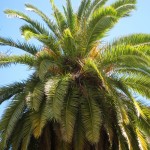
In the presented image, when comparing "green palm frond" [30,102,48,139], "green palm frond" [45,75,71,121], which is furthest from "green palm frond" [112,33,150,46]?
"green palm frond" [30,102,48,139]

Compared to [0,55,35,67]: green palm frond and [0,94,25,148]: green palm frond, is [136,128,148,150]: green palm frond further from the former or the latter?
[0,55,35,67]: green palm frond

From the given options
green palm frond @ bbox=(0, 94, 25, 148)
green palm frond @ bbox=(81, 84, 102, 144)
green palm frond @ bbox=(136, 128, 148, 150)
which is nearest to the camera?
green palm frond @ bbox=(81, 84, 102, 144)

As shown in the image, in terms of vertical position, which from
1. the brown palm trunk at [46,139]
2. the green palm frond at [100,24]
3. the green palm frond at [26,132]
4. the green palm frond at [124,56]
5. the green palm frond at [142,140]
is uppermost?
the green palm frond at [100,24]

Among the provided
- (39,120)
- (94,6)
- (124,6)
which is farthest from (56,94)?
(94,6)

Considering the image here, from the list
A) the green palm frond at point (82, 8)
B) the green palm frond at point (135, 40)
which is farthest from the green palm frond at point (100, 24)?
the green palm frond at point (82, 8)

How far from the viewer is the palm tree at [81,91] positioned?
51.9 feet

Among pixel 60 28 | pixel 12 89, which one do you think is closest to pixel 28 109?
pixel 12 89

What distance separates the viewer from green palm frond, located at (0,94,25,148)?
1600 centimetres

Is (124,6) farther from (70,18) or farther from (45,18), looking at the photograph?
(45,18)

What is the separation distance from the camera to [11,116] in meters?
16.4

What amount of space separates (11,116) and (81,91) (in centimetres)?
257

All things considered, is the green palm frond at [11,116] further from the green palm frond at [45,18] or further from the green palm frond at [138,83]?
the green palm frond at [138,83]

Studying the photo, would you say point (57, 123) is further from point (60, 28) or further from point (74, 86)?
point (60, 28)

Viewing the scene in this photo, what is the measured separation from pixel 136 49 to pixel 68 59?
2758mm
